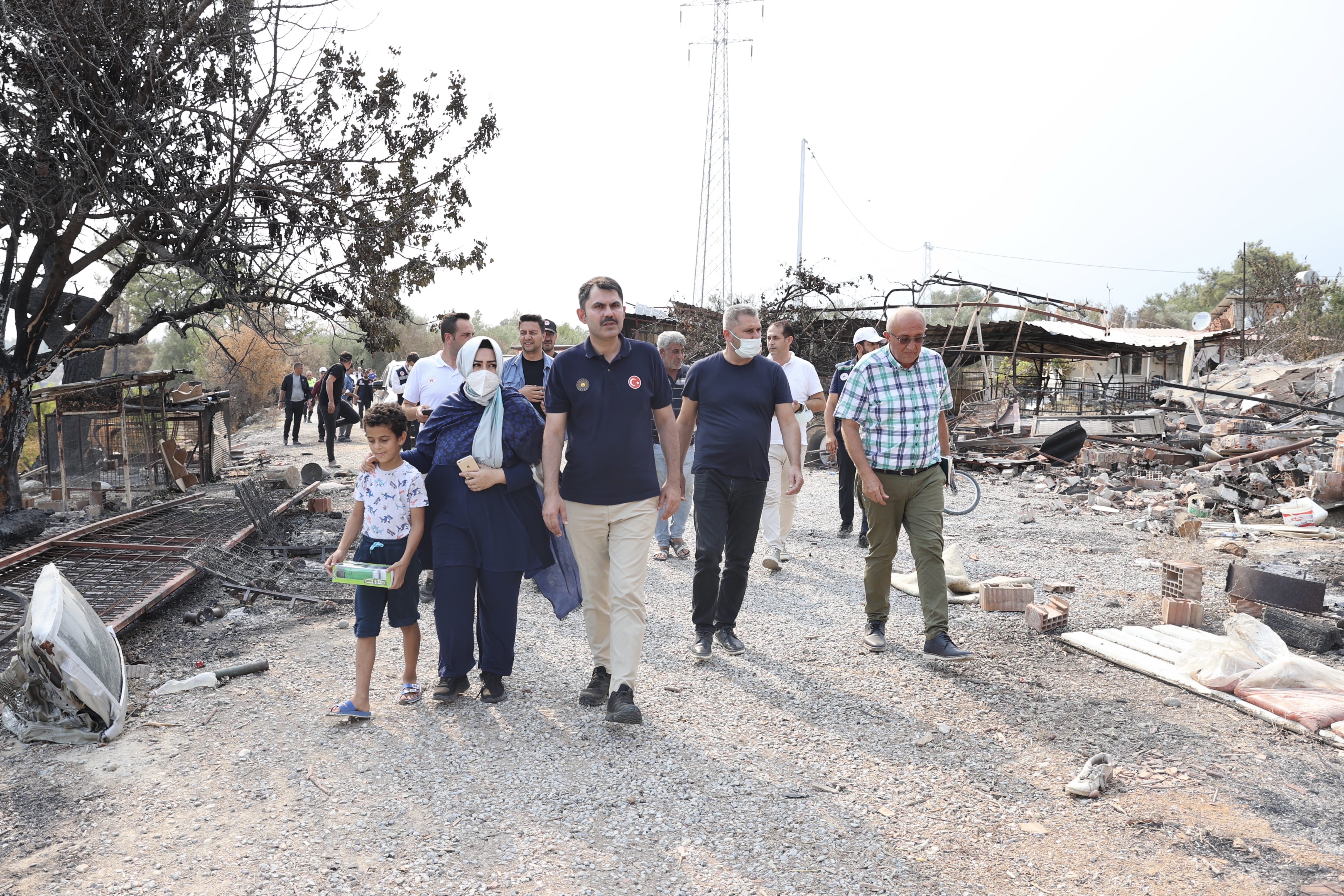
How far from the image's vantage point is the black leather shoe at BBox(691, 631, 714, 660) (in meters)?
5.32

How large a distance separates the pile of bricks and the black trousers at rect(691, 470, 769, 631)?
3027 millimetres

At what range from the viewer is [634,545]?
171 inches

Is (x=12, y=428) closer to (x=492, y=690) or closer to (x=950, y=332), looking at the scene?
(x=492, y=690)

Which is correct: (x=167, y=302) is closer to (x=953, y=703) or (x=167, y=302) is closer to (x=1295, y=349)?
(x=953, y=703)

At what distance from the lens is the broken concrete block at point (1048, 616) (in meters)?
5.79

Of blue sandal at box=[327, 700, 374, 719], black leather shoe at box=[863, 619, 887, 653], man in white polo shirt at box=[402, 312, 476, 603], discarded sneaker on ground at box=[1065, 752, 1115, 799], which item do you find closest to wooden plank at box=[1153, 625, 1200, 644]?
black leather shoe at box=[863, 619, 887, 653]

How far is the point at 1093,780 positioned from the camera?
3613 mm

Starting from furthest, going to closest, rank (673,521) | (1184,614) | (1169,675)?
(673,521) < (1184,614) < (1169,675)

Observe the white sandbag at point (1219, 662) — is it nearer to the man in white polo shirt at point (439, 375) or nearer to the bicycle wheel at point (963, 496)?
the man in white polo shirt at point (439, 375)

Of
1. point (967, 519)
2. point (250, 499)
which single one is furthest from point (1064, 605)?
point (250, 499)

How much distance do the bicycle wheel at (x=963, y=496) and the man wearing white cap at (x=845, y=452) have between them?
6.86ft

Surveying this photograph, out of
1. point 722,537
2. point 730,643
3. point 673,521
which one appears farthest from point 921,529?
point 673,521

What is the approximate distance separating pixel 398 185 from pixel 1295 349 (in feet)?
122

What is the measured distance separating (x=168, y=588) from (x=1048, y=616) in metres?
6.23
